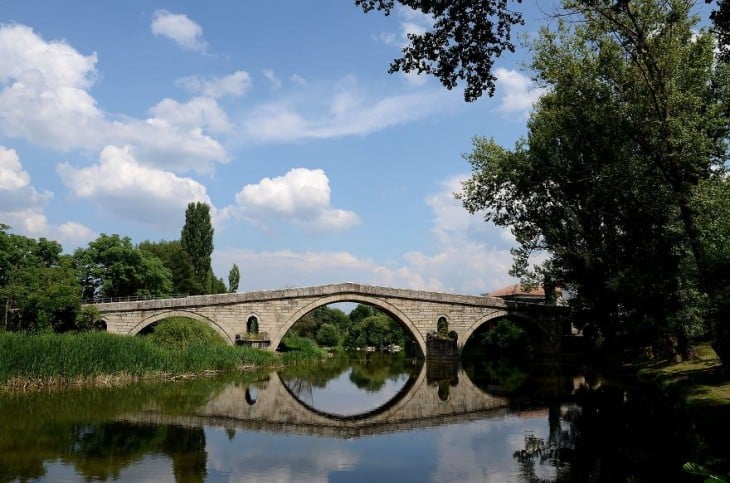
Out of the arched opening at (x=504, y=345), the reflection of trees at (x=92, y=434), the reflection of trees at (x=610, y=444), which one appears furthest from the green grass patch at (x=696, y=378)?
the reflection of trees at (x=92, y=434)

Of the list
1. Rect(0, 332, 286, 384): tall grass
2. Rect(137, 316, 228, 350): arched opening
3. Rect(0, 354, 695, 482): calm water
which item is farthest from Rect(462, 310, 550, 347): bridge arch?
A: Rect(0, 332, 286, 384): tall grass

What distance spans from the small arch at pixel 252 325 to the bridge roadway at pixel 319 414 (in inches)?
445

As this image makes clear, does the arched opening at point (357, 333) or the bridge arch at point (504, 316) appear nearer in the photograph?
the bridge arch at point (504, 316)

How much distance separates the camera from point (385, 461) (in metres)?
10.6

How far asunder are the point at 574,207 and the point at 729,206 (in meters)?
11.0

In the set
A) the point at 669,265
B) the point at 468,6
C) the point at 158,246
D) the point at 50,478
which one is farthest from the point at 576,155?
the point at 158,246

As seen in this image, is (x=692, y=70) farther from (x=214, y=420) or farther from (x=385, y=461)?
(x=214, y=420)

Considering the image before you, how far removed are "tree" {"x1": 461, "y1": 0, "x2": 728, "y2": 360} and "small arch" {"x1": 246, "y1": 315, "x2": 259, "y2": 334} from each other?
1562cm

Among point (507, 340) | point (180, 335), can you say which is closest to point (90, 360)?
point (180, 335)

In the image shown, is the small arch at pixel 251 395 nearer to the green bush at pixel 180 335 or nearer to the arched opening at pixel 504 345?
the green bush at pixel 180 335

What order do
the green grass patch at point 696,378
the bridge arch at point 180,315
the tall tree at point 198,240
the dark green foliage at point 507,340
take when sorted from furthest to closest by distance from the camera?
the tall tree at point 198,240 → the dark green foliage at point 507,340 → the bridge arch at point 180,315 → the green grass patch at point 696,378

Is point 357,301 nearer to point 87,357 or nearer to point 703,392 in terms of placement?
point 87,357

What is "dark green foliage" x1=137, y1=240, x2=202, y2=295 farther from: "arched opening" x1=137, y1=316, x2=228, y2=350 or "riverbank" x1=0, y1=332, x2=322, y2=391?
"riverbank" x1=0, y1=332, x2=322, y2=391

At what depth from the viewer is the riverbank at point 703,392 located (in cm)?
1066
